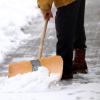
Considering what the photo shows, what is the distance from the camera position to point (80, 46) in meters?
Result: 6.51

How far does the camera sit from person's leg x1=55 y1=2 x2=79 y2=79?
19.3ft

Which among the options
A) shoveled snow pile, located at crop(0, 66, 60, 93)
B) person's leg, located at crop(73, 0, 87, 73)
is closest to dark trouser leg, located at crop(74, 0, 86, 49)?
person's leg, located at crop(73, 0, 87, 73)

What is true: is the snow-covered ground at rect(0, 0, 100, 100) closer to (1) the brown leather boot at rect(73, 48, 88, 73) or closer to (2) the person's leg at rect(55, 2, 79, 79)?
(1) the brown leather boot at rect(73, 48, 88, 73)

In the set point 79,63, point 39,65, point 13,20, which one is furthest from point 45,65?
point 13,20

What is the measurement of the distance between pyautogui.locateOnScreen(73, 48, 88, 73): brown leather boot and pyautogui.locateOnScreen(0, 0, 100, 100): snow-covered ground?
0.11 meters

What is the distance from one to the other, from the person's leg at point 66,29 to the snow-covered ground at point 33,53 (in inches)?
12.2

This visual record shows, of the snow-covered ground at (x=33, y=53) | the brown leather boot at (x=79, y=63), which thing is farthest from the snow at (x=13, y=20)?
the brown leather boot at (x=79, y=63)

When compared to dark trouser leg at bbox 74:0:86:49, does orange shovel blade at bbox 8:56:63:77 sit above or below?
below

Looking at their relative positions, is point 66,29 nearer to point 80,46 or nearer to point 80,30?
point 80,30

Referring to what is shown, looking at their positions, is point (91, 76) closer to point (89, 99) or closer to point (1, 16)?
point (89, 99)

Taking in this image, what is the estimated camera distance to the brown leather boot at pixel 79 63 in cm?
639

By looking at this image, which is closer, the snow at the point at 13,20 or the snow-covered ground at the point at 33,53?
the snow-covered ground at the point at 33,53

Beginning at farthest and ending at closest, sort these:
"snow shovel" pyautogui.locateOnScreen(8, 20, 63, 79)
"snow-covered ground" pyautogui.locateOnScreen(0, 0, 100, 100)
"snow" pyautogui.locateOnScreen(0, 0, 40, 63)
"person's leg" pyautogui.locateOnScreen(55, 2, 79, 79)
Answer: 1. "snow" pyautogui.locateOnScreen(0, 0, 40, 63)
2. "person's leg" pyautogui.locateOnScreen(55, 2, 79, 79)
3. "snow shovel" pyautogui.locateOnScreen(8, 20, 63, 79)
4. "snow-covered ground" pyautogui.locateOnScreen(0, 0, 100, 100)

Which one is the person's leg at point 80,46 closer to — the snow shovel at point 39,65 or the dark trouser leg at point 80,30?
the dark trouser leg at point 80,30
